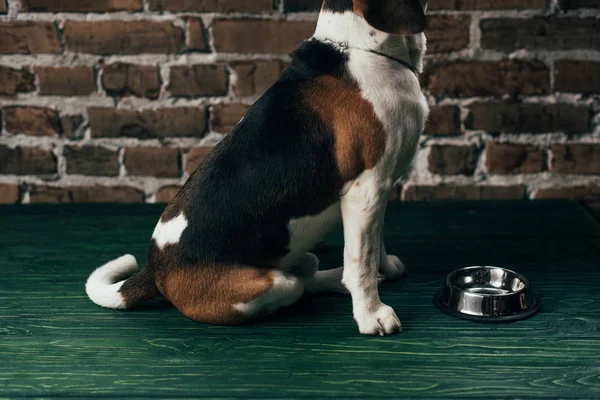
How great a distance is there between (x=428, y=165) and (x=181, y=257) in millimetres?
1191

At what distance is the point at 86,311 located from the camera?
1.75m

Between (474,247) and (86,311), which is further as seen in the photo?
(474,247)

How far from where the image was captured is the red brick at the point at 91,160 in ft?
8.28

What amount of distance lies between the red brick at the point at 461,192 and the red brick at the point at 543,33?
0.51 metres

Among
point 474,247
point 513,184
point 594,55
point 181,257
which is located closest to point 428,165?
point 513,184

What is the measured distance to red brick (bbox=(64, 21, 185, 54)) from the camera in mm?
2404

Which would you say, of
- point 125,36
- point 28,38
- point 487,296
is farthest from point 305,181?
point 28,38

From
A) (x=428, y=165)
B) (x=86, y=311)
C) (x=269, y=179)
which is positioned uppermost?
(x=269, y=179)

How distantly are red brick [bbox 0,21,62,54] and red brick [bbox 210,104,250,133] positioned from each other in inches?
23.2

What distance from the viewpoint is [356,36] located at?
1.51 meters

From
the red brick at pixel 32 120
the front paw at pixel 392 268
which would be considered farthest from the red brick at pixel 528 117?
the red brick at pixel 32 120

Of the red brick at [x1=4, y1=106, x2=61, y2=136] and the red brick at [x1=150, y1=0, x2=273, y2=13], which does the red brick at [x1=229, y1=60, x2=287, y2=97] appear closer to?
the red brick at [x1=150, y1=0, x2=273, y2=13]

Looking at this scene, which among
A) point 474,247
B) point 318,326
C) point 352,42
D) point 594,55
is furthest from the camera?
point 594,55

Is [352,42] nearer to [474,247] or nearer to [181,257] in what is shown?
[181,257]
